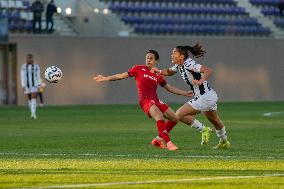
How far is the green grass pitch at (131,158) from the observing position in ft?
36.0

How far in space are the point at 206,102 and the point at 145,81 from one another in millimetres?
1247

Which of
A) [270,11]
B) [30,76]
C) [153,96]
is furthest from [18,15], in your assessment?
[153,96]

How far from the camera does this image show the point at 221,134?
1698 cm

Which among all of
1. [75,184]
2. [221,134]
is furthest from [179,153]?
[75,184]

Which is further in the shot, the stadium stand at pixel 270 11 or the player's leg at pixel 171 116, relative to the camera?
the stadium stand at pixel 270 11

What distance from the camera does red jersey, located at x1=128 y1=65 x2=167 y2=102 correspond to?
17.5 metres

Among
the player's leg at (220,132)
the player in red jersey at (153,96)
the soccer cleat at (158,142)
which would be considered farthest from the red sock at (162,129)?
the player's leg at (220,132)

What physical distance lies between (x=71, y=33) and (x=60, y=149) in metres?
25.7

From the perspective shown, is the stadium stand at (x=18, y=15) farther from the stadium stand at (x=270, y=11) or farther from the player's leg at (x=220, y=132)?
the player's leg at (x=220, y=132)

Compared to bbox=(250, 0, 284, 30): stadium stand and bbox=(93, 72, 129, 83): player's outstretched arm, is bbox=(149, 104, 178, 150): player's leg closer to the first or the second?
bbox=(93, 72, 129, 83): player's outstretched arm

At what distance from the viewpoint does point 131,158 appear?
47.3ft

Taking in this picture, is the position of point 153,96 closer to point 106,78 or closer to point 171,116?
point 171,116

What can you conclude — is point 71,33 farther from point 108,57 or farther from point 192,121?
point 192,121

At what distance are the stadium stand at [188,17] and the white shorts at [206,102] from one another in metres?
26.5
